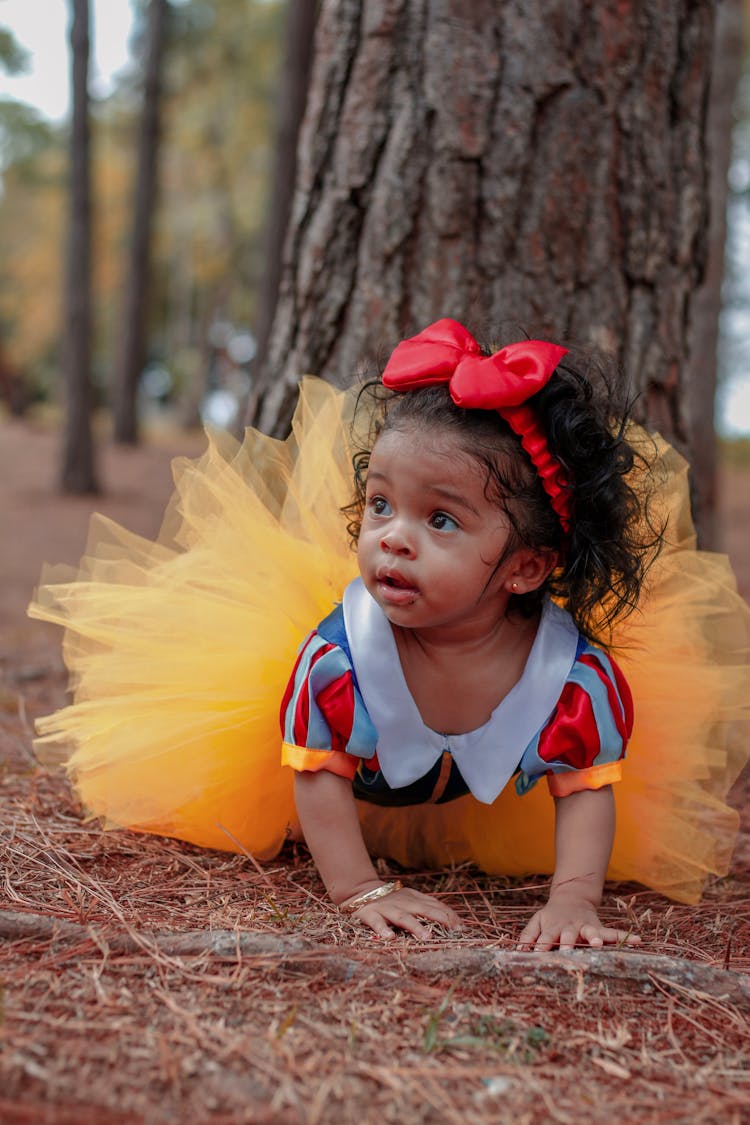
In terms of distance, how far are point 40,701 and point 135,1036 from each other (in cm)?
263

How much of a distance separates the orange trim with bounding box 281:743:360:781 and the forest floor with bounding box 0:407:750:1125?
10.7 inches

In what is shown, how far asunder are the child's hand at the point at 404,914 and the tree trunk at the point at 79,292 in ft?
34.4

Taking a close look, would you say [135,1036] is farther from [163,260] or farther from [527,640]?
[163,260]

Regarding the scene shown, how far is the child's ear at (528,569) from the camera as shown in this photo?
220 centimetres

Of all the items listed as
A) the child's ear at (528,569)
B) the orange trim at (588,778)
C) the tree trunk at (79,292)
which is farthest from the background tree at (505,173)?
the tree trunk at (79,292)

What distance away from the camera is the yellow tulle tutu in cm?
239

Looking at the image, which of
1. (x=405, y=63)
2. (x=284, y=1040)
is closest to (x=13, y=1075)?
(x=284, y=1040)

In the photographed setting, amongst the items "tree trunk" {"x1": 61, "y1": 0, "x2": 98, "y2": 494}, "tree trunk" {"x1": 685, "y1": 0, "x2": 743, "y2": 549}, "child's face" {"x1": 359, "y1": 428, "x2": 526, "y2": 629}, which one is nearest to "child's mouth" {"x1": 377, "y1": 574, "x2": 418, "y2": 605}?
"child's face" {"x1": 359, "y1": 428, "x2": 526, "y2": 629}

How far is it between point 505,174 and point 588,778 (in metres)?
1.81

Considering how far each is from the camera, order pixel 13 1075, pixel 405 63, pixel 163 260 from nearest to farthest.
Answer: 1. pixel 13 1075
2. pixel 405 63
3. pixel 163 260

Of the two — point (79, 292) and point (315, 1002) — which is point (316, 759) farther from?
point (79, 292)

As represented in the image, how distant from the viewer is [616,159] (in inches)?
121

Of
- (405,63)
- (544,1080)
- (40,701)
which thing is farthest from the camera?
(40,701)

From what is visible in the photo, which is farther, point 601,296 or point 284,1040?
point 601,296
